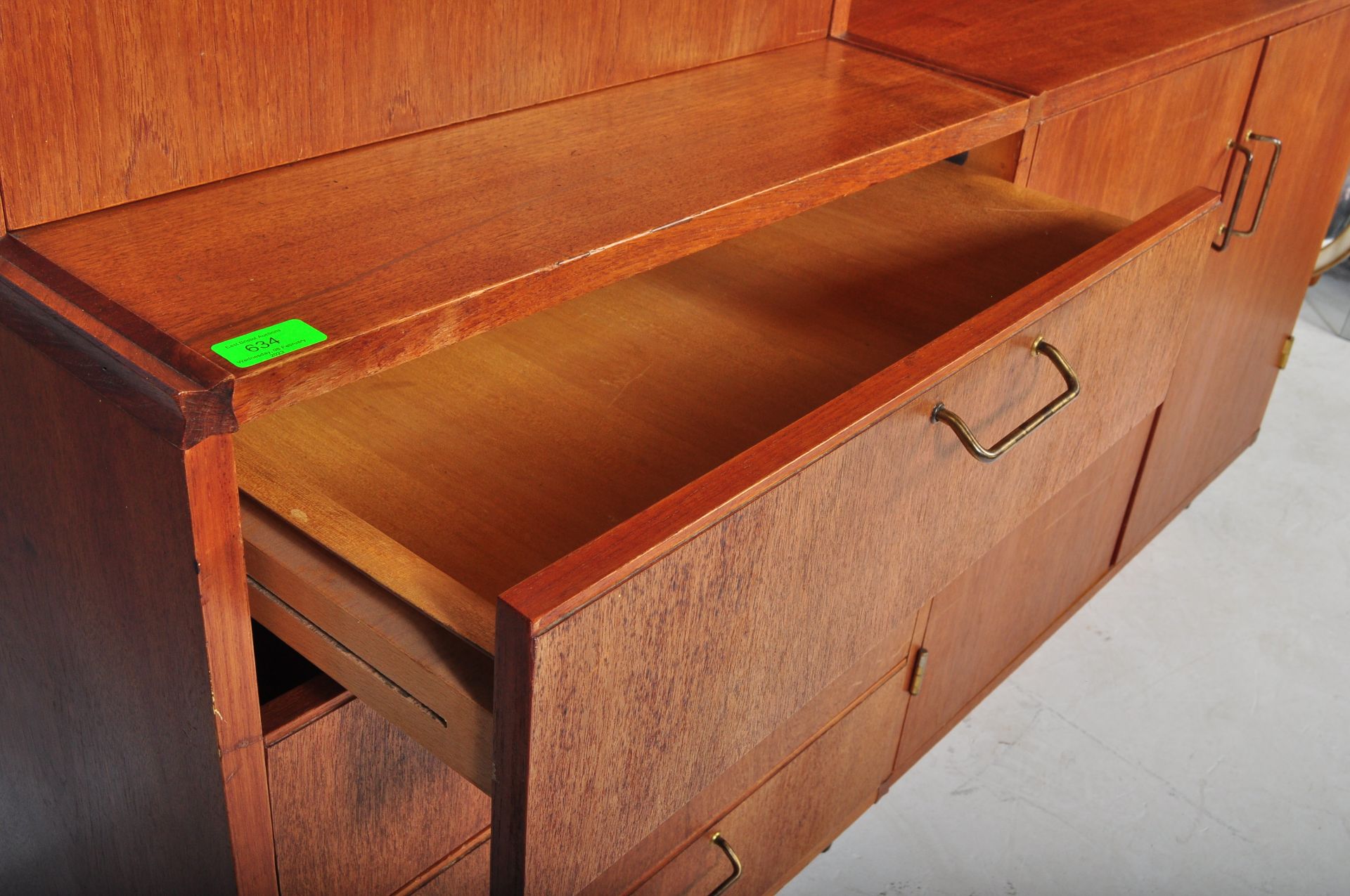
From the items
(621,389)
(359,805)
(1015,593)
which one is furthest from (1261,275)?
(359,805)

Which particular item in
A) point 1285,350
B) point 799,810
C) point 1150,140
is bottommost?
point 799,810

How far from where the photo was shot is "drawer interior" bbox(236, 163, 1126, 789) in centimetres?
58

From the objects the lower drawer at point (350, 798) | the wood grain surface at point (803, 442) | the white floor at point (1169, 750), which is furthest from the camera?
the white floor at point (1169, 750)

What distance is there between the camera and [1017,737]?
1.35 meters

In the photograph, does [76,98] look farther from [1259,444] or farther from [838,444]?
[1259,444]

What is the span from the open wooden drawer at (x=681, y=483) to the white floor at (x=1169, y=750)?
0.48 metres

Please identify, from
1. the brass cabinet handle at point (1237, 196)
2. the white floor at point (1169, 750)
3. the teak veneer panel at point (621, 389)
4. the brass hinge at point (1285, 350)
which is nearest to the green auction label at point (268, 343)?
the teak veneer panel at point (621, 389)

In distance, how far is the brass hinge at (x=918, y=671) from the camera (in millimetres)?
1085

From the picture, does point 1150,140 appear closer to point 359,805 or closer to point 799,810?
point 799,810

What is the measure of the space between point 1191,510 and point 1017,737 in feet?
1.83

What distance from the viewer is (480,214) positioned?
654 mm

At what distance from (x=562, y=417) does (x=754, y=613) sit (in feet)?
0.78

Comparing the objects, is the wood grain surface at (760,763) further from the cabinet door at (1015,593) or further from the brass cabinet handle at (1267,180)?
the brass cabinet handle at (1267,180)

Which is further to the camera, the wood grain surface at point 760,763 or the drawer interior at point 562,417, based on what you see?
the wood grain surface at point 760,763
